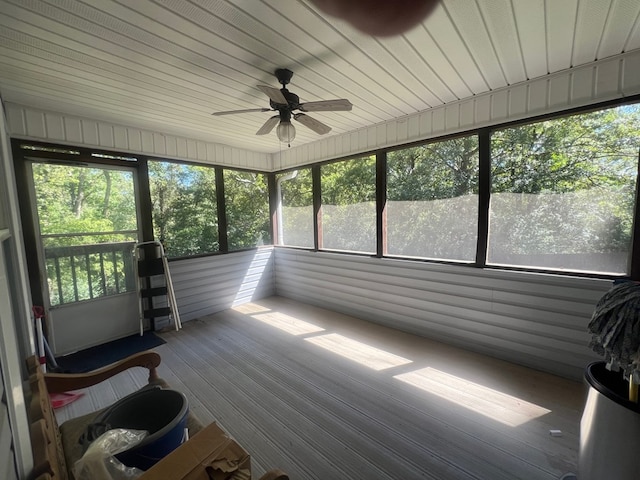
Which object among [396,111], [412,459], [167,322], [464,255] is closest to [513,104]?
[396,111]

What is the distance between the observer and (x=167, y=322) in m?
3.79

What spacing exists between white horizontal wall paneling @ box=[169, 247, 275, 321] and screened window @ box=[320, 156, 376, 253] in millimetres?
Answer: 1368

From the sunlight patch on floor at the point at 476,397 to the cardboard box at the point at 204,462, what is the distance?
6.32 ft

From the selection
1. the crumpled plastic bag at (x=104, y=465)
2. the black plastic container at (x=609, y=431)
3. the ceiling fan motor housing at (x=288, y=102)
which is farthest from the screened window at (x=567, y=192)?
the crumpled plastic bag at (x=104, y=465)

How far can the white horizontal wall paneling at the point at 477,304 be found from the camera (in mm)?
2352

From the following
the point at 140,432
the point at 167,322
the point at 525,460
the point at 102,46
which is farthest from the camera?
the point at 167,322

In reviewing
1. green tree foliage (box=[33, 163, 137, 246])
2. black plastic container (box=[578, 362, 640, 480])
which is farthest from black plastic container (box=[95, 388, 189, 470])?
green tree foliage (box=[33, 163, 137, 246])

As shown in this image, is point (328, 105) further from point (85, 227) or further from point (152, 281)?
point (152, 281)

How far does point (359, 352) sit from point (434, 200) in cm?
195

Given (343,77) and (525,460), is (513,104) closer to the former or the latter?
(343,77)

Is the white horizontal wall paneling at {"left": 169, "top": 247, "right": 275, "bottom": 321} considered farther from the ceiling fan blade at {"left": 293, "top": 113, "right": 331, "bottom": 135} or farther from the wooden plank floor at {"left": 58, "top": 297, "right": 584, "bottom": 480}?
the ceiling fan blade at {"left": 293, "top": 113, "right": 331, "bottom": 135}

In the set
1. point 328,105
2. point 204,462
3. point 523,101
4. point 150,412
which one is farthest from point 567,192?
point 150,412

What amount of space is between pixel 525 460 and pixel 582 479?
15.6 inches

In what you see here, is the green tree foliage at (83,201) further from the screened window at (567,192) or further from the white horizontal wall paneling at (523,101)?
the screened window at (567,192)
